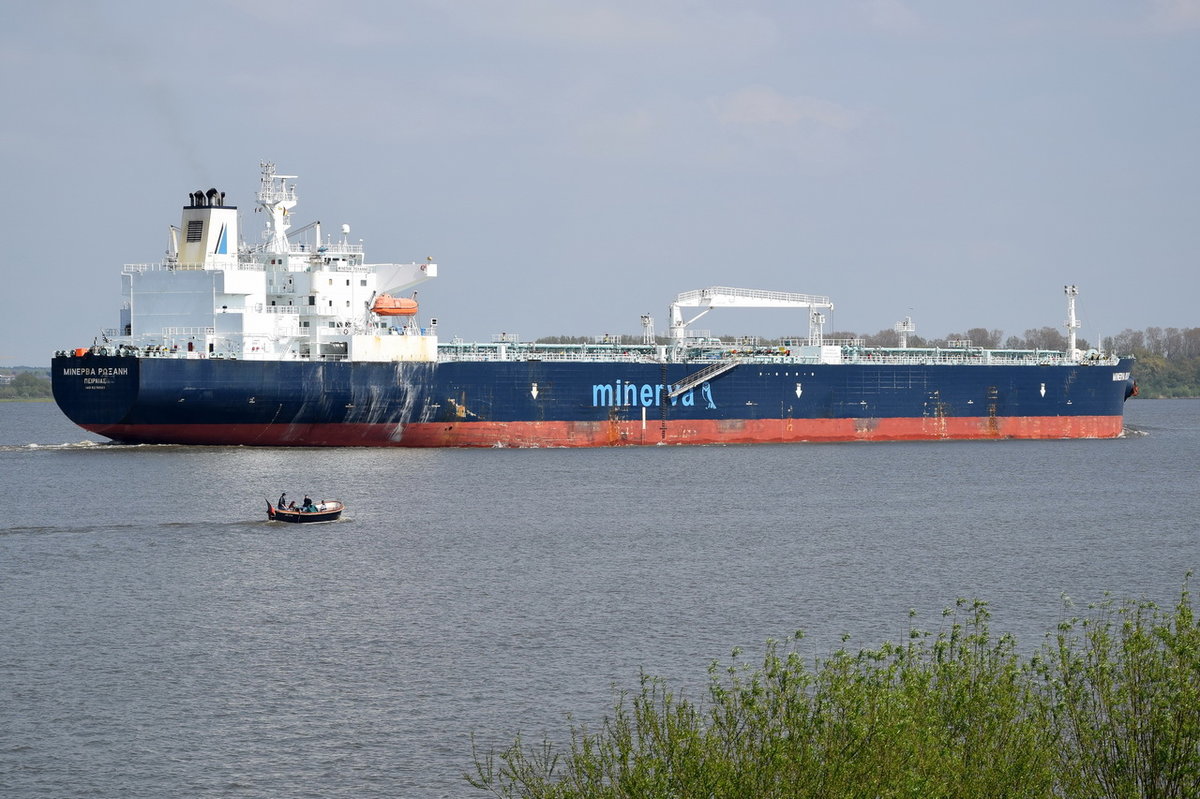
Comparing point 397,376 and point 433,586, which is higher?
point 397,376

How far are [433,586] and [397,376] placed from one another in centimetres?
2296

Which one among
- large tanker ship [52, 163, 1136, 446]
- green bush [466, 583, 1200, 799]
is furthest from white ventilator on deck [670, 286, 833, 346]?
green bush [466, 583, 1200, 799]

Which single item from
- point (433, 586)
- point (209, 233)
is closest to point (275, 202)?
point (209, 233)

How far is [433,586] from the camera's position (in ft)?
84.1

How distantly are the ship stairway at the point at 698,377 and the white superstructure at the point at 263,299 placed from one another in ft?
31.9

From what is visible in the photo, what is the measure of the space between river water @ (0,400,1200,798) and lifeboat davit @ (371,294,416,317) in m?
5.64

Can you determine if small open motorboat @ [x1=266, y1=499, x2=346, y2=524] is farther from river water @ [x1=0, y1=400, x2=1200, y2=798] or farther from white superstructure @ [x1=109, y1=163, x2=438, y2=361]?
white superstructure @ [x1=109, y1=163, x2=438, y2=361]

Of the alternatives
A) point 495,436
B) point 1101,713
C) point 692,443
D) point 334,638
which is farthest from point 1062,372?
point 1101,713

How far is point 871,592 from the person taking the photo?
2491 cm

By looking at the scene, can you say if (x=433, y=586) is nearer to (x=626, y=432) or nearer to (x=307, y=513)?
(x=307, y=513)

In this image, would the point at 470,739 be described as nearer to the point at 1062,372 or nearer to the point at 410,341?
the point at 410,341

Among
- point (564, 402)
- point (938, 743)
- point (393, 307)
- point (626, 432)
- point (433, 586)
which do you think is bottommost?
point (433, 586)

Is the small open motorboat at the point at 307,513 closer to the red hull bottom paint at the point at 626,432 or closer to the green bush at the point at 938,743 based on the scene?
the red hull bottom paint at the point at 626,432

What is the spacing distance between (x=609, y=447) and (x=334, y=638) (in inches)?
1262
